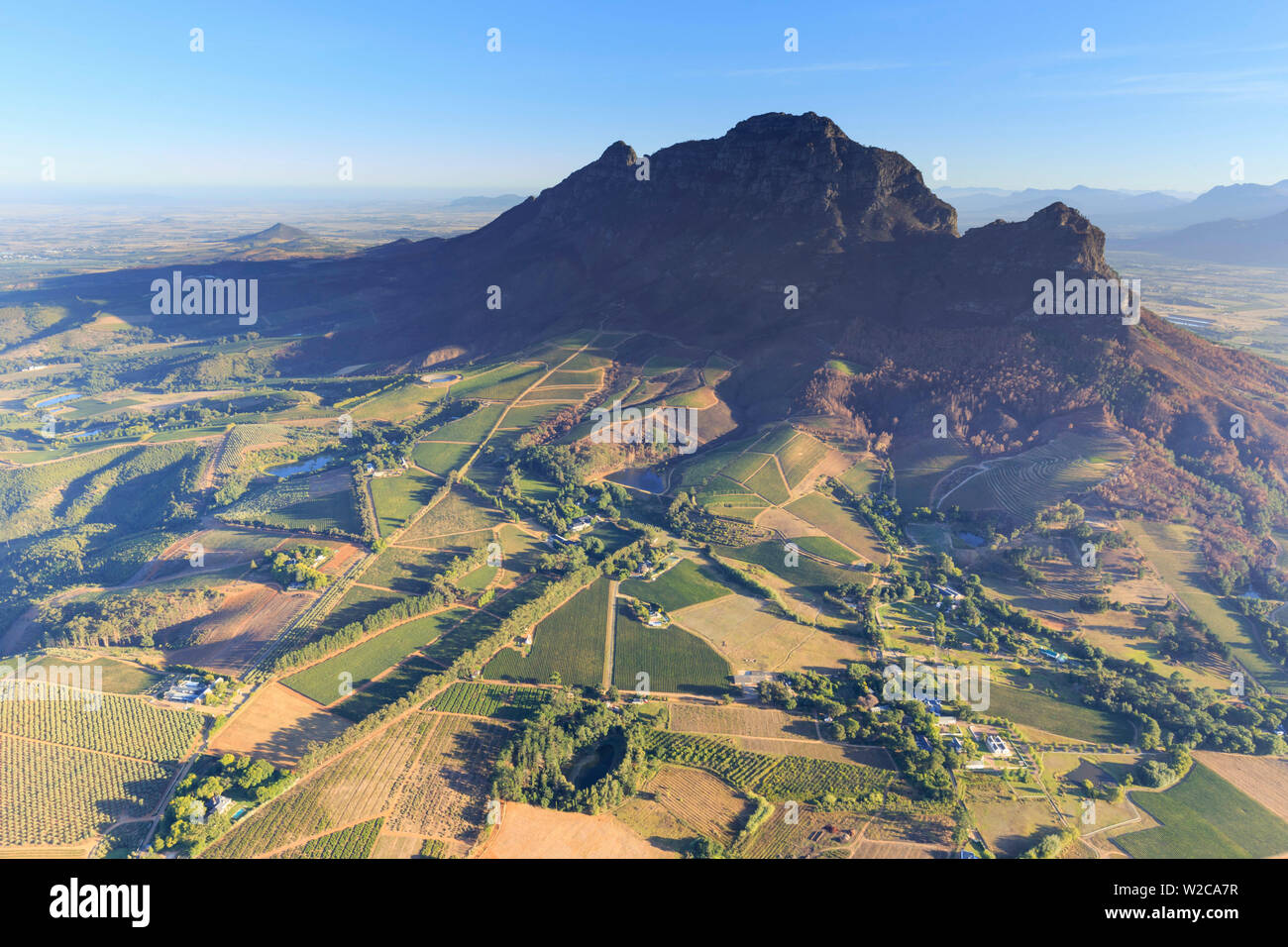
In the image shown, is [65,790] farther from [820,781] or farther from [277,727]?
[820,781]

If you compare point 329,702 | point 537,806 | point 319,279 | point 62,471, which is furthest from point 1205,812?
point 319,279

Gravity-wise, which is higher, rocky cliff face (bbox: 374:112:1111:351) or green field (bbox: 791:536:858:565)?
rocky cliff face (bbox: 374:112:1111:351)

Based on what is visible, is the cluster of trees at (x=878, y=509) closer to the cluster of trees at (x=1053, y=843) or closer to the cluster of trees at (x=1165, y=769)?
the cluster of trees at (x=1165, y=769)

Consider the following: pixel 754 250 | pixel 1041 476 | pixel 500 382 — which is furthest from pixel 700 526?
pixel 754 250

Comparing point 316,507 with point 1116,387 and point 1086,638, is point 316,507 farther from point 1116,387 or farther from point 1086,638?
point 1116,387

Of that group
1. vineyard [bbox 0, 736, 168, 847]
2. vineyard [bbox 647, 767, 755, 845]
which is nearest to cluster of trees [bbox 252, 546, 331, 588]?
vineyard [bbox 0, 736, 168, 847]

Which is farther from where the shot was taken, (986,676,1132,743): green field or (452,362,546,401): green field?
(452,362,546,401): green field

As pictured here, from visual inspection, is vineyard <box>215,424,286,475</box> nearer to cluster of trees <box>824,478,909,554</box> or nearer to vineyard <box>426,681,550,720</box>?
vineyard <box>426,681,550,720</box>
